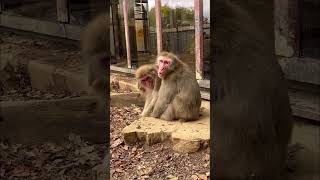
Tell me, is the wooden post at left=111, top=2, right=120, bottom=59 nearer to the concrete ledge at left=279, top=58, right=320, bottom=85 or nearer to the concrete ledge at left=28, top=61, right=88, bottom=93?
the concrete ledge at left=28, top=61, right=88, bottom=93

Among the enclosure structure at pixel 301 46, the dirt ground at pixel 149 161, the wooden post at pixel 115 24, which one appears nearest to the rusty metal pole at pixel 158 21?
the wooden post at pixel 115 24

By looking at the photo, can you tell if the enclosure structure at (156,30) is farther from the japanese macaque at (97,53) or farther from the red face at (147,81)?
the japanese macaque at (97,53)

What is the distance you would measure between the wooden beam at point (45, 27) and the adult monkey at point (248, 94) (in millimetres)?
360

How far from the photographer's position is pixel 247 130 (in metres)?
1.22

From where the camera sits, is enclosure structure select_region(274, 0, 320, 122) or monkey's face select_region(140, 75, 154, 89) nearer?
enclosure structure select_region(274, 0, 320, 122)

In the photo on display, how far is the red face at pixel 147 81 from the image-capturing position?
8.75ft

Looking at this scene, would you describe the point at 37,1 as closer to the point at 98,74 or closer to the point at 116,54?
the point at 98,74

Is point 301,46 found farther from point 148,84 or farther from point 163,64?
point 148,84

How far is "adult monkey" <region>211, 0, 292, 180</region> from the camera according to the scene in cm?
109

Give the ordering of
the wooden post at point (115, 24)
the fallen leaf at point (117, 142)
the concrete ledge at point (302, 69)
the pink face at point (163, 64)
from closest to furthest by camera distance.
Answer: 1. the concrete ledge at point (302, 69)
2. the wooden post at point (115, 24)
3. the fallen leaf at point (117, 142)
4. the pink face at point (163, 64)

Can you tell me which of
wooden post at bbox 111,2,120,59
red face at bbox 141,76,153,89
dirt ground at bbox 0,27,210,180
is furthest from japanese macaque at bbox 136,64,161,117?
dirt ground at bbox 0,27,210,180

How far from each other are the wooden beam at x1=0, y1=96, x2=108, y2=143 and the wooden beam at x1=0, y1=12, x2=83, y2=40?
18 centimetres

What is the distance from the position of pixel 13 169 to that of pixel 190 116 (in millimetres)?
1411

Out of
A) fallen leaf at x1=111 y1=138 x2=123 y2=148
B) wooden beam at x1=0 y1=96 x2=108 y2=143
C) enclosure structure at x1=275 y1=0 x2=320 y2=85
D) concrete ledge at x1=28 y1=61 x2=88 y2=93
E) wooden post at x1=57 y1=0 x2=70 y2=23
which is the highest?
wooden post at x1=57 y1=0 x2=70 y2=23
